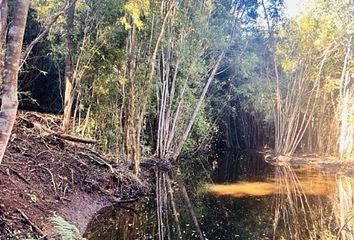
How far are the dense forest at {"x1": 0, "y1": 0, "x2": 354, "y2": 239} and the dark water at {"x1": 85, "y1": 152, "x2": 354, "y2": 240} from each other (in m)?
0.42

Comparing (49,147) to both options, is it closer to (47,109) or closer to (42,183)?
(42,183)

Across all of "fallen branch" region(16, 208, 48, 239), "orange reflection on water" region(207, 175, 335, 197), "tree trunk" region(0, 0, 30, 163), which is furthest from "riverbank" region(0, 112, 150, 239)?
"orange reflection on water" region(207, 175, 335, 197)

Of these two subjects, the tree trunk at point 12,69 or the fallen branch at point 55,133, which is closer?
the tree trunk at point 12,69

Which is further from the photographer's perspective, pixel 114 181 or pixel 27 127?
pixel 114 181

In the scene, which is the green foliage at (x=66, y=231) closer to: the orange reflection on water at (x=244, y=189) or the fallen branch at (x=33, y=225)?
the fallen branch at (x=33, y=225)

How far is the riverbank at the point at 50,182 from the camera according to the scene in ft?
21.6

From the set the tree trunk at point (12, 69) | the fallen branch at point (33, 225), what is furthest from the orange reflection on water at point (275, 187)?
the tree trunk at point (12, 69)

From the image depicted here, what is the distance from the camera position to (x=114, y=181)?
36.6ft

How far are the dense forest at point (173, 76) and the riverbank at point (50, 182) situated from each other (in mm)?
306

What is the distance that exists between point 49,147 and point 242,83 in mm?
17941

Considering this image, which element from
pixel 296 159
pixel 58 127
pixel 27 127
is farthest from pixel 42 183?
pixel 296 159

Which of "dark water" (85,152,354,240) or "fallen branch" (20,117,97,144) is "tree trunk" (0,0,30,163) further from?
"fallen branch" (20,117,97,144)

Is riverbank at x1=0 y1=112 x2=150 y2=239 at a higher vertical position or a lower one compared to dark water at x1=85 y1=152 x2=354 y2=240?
higher

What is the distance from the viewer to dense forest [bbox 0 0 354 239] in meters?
12.3
